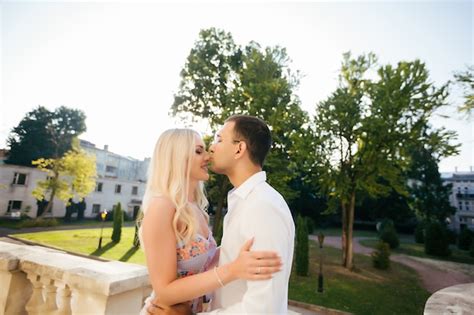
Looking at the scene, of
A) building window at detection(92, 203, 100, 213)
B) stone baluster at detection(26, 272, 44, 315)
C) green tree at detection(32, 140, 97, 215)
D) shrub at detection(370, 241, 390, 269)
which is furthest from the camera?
building window at detection(92, 203, 100, 213)

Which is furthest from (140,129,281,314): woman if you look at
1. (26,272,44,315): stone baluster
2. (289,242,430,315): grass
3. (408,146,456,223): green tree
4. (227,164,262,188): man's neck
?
(408,146,456,223): green tree

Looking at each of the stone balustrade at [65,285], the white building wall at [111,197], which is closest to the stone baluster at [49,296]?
the stone balustrade at [65,285]

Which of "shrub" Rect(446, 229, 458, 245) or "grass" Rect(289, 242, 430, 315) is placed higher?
"shrub" Rect(446, 229, 458, 245)

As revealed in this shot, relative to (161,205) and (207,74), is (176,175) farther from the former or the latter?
(207,74)

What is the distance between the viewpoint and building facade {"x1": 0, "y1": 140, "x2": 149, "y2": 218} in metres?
32.2

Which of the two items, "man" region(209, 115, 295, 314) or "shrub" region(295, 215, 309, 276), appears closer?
"man" region(209, 115, 295, 314)

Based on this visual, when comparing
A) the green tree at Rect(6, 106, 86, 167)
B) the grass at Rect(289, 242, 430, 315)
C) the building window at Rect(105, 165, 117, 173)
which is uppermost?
the green tree at Rect(6, 106, 86, 167)

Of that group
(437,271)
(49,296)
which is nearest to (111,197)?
(437,271)

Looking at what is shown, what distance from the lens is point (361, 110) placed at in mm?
16312

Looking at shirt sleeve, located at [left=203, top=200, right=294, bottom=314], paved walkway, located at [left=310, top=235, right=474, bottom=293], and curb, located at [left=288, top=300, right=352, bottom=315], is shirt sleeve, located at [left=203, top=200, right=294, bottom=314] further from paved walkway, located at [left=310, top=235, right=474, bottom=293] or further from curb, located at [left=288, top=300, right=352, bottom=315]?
paved walkway, located at [left=310, top=235, right=474, bottom=293]

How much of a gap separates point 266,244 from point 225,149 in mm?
937

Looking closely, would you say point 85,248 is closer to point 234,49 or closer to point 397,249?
point 234,49

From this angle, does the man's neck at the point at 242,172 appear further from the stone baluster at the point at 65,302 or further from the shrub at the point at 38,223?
the shrub at the point at 38,223

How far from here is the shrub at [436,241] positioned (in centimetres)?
2547
